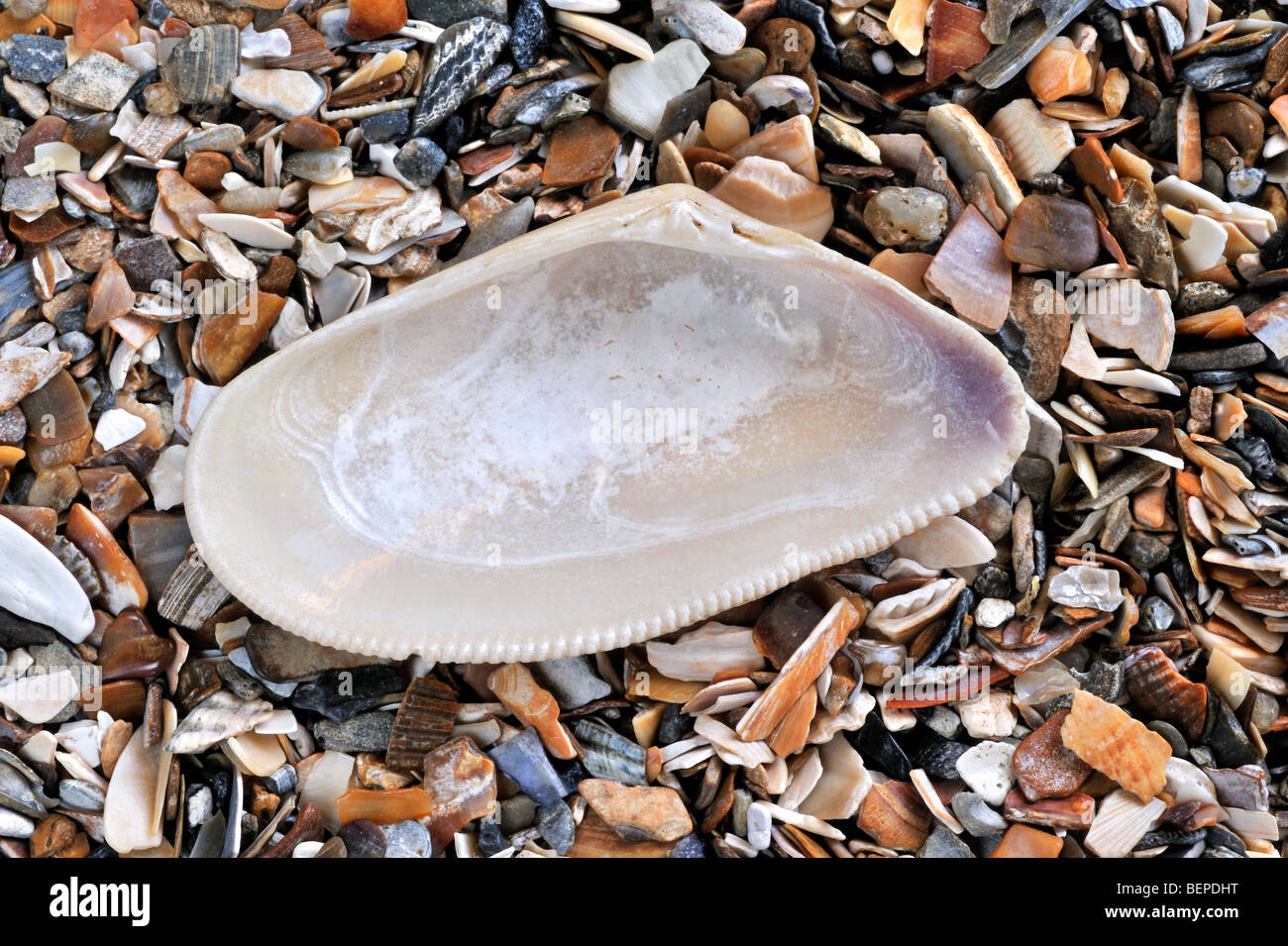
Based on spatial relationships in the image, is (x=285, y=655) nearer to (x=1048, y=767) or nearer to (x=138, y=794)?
(x=138, y=794)

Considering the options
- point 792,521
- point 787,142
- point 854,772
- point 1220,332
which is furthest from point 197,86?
point 1220,332

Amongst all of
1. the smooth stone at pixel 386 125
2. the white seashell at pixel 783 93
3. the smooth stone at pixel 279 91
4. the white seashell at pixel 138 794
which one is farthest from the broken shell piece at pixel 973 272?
the white seashell at pixel 138 794

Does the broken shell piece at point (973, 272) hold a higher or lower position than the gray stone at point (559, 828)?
higher

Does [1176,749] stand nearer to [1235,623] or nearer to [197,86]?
[1235,623]

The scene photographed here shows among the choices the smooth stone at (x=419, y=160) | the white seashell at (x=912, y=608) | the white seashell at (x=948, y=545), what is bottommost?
the white seashell at (x=912, y=608)

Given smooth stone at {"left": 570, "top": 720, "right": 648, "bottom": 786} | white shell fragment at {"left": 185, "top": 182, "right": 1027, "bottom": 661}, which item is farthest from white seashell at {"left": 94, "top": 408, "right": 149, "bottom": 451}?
smooth stone at {"left": 570, "top": 720, "right": 648, "bottom": 786}

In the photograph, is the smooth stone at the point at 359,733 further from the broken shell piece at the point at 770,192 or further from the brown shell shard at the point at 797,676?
the broken shell piece at the point at 770,192
